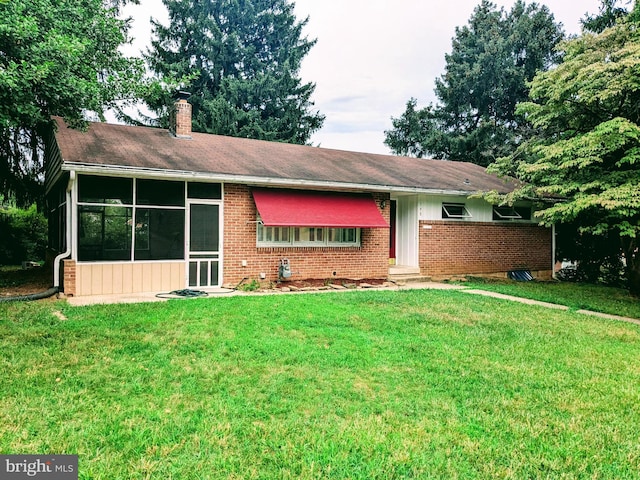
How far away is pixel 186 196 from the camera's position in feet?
36.8

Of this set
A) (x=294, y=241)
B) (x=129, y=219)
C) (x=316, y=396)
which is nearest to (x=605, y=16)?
(x=294, y=241)

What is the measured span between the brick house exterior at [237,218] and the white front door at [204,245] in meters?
0.03

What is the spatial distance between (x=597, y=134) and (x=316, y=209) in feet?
23.7

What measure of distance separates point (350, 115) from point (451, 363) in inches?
1306

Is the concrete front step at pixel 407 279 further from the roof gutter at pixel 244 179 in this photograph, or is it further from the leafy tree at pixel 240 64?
the leafy tree at pixel 240 64

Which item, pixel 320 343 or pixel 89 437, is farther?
pixel 320 343

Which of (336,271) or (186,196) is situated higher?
(186,196)

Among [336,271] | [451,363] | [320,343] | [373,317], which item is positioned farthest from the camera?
[336,271]

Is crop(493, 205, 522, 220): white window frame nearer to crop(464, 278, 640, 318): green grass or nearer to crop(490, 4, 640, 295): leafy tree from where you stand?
crop(490, 4, 640, 295): leafy tree

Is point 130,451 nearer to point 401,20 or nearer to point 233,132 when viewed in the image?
point 233,132

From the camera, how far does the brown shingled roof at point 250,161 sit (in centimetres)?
1085

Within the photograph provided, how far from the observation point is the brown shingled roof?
427 inches

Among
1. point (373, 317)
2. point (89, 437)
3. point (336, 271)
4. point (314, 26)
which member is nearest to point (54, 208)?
point (336, 271)

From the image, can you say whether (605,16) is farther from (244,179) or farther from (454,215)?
(244,179)
